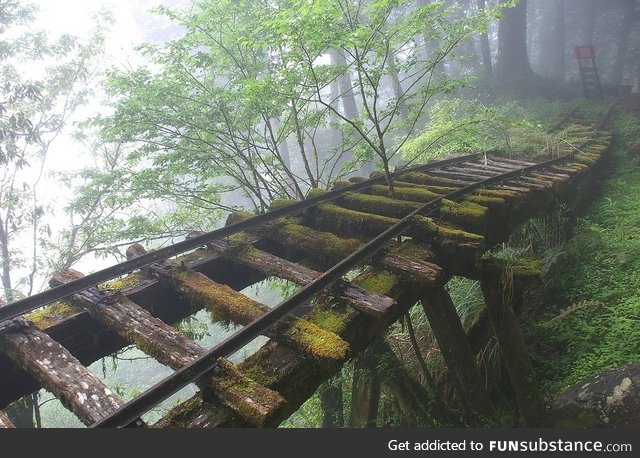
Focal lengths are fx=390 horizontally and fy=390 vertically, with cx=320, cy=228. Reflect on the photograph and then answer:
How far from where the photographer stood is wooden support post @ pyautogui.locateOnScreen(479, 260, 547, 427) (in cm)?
348

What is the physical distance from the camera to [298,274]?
282cm

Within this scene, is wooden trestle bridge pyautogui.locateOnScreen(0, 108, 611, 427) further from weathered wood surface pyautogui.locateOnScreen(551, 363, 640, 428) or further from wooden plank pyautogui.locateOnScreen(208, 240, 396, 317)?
weathered wood surface pyautogui.locateOnScreen(551, 363, 640, 428)

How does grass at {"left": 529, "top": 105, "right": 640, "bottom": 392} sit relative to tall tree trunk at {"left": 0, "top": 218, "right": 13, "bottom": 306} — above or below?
below

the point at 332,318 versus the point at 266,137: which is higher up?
the point at 266,137

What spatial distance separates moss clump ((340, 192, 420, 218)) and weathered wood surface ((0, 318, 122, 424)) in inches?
118

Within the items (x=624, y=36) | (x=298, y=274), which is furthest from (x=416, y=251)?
(x=624, y=36)

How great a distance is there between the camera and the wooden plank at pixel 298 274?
232 cm

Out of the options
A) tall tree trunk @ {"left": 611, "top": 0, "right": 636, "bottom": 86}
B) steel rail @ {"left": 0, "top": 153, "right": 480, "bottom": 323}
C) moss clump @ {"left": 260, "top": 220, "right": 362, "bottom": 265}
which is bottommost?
moss clump @ {"left": 260, "top": 220, "right": 362, "bottom": 265}

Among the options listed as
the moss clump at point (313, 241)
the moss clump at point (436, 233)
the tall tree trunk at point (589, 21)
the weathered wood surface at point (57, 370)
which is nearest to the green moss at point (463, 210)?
the moss clump at point (436, 233)

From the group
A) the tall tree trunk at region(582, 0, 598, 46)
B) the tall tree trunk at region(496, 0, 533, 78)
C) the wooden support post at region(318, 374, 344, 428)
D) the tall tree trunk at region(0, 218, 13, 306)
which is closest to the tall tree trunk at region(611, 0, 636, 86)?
the tall tree trunk at region(582, 0, 598, 46)

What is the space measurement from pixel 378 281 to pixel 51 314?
2090mm

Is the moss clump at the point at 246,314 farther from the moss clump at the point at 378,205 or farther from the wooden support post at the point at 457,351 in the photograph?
the moss clump at the point at 378,205

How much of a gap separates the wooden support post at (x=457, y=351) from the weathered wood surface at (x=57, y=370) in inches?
92.6

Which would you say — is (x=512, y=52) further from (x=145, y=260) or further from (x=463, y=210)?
(x=145, y=260)
